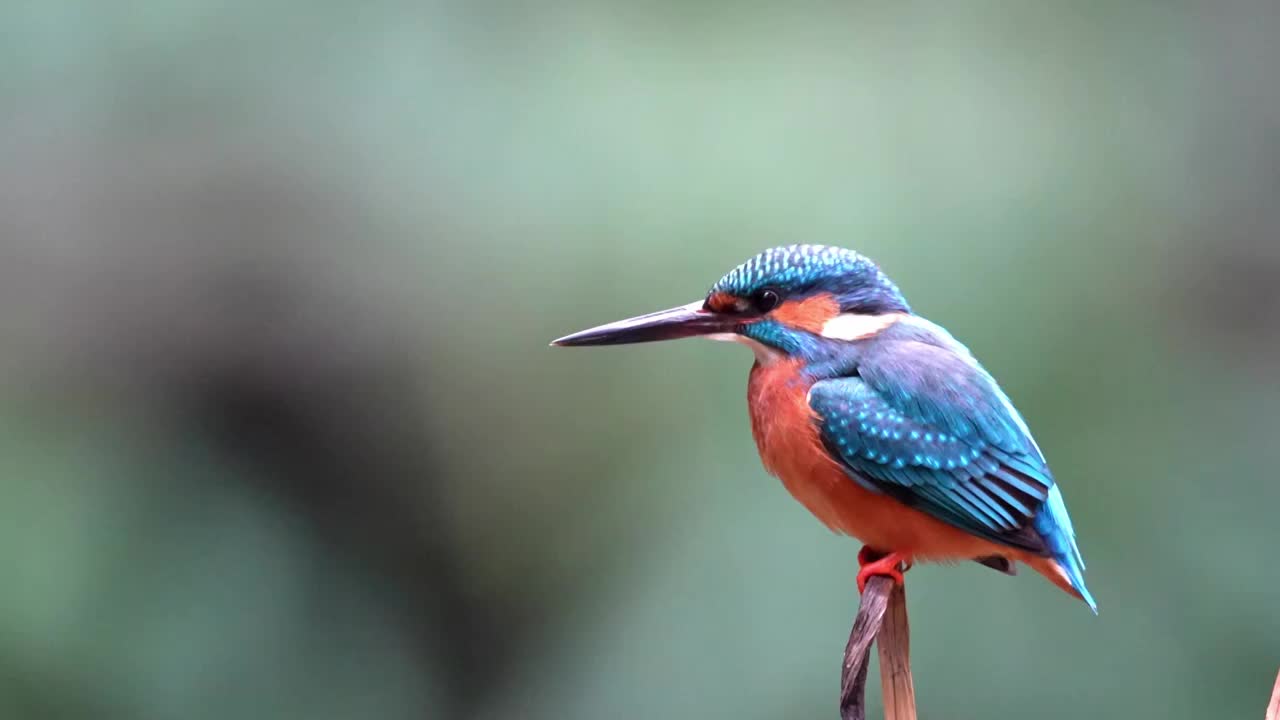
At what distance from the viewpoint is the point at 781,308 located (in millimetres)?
1292

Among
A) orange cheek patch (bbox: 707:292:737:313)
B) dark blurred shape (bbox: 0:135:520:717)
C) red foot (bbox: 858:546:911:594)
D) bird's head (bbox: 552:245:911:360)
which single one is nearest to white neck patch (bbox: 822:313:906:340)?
bird's head (bbox: 552:245:911:360)

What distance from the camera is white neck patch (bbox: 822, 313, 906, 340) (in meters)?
1.30

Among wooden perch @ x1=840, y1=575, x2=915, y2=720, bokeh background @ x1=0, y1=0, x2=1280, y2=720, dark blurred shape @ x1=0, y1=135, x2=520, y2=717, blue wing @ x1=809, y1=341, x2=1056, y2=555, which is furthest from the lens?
dark blurred shape @ x1=0, y1=135, x2=520, y2=717

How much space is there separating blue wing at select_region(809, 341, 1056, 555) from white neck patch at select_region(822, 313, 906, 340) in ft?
0.12

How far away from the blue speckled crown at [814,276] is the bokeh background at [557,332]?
0.64 metres

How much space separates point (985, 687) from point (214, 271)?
154cm

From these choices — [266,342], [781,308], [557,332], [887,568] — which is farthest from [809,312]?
[266,342]

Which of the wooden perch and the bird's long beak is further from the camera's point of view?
the bird's long beak

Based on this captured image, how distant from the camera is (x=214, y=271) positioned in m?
2.08

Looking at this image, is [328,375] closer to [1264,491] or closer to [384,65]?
[384,65]

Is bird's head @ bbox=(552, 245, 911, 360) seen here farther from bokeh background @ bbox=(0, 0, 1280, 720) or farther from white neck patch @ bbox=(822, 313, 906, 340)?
bokeh background @ bbox=(0, 0, 1280, 720)

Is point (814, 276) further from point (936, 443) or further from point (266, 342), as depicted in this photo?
point (266, 342)

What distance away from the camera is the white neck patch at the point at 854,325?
130 cm

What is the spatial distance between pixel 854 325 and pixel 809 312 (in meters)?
0.06
